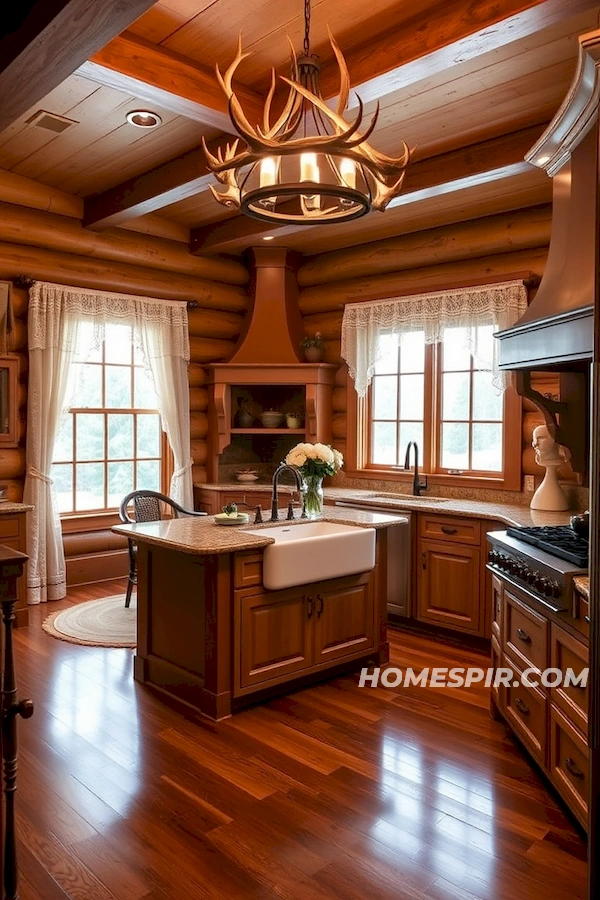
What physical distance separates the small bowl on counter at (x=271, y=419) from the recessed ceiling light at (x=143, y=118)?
2981 mm

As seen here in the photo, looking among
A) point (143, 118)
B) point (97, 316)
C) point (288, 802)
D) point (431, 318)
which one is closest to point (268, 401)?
point (97, 316)

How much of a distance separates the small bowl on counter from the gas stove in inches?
132

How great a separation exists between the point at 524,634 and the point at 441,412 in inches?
113

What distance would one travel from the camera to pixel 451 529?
182 inches

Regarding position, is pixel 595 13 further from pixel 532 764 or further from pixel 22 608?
pixel 22 608

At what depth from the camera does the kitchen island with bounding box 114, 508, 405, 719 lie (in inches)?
131

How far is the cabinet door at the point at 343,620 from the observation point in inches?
148

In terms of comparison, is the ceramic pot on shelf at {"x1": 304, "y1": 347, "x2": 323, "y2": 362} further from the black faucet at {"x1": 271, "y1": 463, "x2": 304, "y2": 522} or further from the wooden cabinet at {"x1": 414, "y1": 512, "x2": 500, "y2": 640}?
the black faucet at {"x1": 271, "y1": 463, "x2": 304, "y2": 522}

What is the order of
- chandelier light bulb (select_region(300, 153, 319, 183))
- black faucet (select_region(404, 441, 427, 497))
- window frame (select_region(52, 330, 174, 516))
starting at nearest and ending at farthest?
1. chandelier light bulb (select_region(300, 153, 319, 183))
2. black faucet (select_region(404, 441, 427, 497))
3. window frame (select_region(52, 330, 174, 516))

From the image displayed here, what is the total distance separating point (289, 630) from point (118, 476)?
307 centimetres

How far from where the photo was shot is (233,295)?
670cm

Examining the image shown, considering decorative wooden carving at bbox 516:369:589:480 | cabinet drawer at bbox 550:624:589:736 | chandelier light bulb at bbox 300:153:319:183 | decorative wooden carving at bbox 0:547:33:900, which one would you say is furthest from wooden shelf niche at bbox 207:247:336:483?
decorative wooden carving at bbox 0:547:33:900

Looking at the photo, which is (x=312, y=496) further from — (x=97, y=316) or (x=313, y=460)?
(x=97, y=316)

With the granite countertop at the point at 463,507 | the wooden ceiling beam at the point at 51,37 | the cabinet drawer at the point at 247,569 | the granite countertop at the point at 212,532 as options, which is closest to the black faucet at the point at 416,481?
the granite countertop at the point at 463,507
